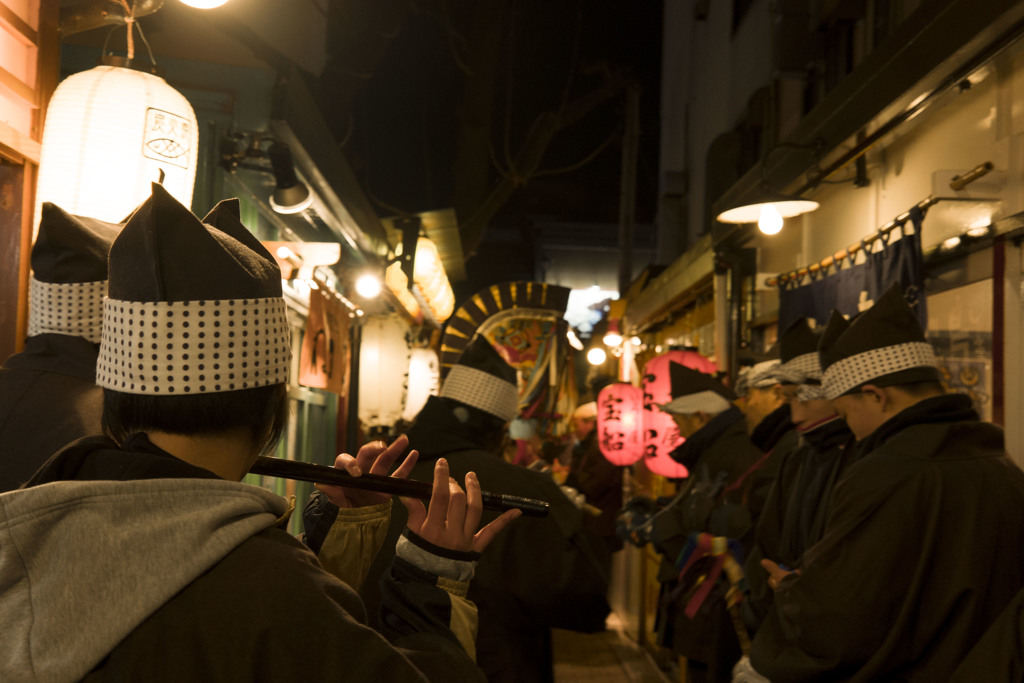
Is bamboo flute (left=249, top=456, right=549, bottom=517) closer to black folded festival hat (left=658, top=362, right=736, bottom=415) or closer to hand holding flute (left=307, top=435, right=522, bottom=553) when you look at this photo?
hand holding flute (left=307, top=435, right=522, bottom=553)

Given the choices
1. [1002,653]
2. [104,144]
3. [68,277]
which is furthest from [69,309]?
[1002,653]

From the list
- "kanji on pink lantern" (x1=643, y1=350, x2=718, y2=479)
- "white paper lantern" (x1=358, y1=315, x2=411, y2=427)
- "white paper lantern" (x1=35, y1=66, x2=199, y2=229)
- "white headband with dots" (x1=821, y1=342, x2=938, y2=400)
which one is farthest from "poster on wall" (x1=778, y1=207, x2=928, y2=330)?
"white paper lantern" (x1=358, y1=315, x2=411, y2=427)

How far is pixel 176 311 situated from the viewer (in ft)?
5.47

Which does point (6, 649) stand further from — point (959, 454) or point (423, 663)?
point (959, 454)

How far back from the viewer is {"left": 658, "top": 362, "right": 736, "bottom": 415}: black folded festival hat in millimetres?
7500

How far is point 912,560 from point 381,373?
28.0 feet

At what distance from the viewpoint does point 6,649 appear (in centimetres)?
148

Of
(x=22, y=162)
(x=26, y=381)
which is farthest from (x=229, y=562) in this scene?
(x=22, y=162)

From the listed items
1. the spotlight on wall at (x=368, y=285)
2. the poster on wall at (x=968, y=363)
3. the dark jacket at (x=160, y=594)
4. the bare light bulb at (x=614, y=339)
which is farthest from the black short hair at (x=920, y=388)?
the bare light bulb at (x=614, y=339)

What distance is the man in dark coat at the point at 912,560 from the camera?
3621 millimetres

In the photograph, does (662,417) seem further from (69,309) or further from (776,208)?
(69,309)

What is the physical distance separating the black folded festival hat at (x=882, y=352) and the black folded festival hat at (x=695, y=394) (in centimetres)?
275

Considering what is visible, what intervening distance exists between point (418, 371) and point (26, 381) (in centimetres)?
1006

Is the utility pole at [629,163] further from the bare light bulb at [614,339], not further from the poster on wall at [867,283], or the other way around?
the poster on wall at [867,283]
